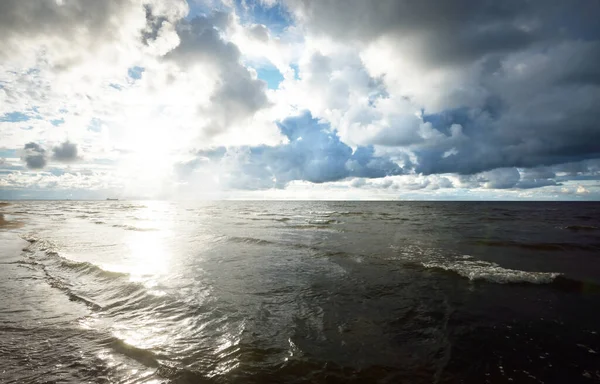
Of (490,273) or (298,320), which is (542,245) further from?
(298,320)

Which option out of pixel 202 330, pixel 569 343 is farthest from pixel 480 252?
pixel 202 330

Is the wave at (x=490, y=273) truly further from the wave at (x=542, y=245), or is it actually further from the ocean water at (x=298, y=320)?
the wave at (x=542, y=245)

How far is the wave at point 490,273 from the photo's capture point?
11.6 metres

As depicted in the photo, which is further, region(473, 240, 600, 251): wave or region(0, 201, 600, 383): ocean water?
region(473, 240, 600, 251): wave

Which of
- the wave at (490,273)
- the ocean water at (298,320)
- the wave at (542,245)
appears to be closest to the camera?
the ocean water at (298,320)

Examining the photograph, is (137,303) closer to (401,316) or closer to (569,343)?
(401,316)

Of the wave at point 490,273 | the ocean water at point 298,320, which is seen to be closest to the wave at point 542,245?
the ocean water at point 298,320

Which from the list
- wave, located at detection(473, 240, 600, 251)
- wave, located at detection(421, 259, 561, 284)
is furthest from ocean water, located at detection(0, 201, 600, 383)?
wave, located at detection(473, 240, 600, 251)

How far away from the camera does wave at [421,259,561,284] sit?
11.6 m

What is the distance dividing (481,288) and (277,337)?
28.2 feet

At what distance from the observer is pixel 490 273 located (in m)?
12.4

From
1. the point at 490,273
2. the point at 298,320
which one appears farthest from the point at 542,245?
the point at 298,320

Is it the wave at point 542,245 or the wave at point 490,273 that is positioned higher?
the wave at point 490,273

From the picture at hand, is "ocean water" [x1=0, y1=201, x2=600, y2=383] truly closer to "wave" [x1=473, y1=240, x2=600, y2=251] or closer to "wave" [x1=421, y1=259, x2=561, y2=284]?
"wave" [x1=421, y1=259, x2=561, y2=284]
